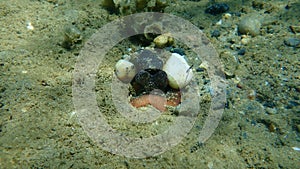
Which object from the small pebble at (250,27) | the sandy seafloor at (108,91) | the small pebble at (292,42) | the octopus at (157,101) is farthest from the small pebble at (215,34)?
the octopus at (157,101)

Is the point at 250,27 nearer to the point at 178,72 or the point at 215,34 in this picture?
the point at 215,34

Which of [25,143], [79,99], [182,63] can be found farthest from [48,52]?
[182,63]

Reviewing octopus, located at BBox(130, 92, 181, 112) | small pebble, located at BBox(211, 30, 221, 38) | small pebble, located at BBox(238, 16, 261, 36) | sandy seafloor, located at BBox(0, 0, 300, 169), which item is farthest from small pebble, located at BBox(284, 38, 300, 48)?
octopus, located at BBox(130, 92, 181, 112)

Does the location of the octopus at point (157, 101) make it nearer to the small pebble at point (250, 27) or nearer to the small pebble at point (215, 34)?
the small pebble at point (215, 34)

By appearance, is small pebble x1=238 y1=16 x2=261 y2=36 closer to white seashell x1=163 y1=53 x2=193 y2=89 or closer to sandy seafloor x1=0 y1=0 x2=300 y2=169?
sandy seafloor x1=0 y1=0 x2=300 y2=169

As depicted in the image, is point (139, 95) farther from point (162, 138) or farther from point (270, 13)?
point (270, 13)

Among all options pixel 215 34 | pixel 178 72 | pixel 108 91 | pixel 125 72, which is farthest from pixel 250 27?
pixel 108 91
